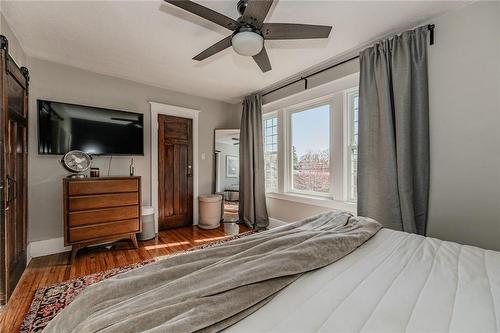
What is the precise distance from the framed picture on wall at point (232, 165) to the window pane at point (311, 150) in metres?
1.47

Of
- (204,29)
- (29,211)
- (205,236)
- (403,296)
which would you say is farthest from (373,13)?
(29,211)

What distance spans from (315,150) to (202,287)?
9.22ft

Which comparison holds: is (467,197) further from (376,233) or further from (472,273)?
(472,273)

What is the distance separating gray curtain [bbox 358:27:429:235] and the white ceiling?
275mm

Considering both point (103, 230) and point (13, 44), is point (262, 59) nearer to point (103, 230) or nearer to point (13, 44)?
point (13, 44)

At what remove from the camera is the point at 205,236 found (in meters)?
3.59

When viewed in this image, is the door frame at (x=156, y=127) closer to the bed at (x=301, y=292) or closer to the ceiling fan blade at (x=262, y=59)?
the ceiling fan blade at (x=262, y=59)

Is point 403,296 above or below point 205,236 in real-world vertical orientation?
above

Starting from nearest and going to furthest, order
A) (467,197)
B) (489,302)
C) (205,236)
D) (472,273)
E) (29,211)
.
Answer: (489,302), (472,273), (467,197), (29,211), (205,236)

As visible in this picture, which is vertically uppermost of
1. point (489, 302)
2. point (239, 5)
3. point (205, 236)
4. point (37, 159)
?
point (239, 5)

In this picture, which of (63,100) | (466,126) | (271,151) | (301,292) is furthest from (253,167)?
(301,292)

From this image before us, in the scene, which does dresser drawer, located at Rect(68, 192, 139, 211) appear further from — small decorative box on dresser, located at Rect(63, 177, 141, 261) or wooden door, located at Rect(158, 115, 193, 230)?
wooden door, located at Rect(158, 115, 193, 230)

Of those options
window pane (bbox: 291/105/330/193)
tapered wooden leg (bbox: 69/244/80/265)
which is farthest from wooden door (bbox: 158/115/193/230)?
window pane (bbox: 291/105/330/193)

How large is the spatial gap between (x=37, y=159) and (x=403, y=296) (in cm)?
389
